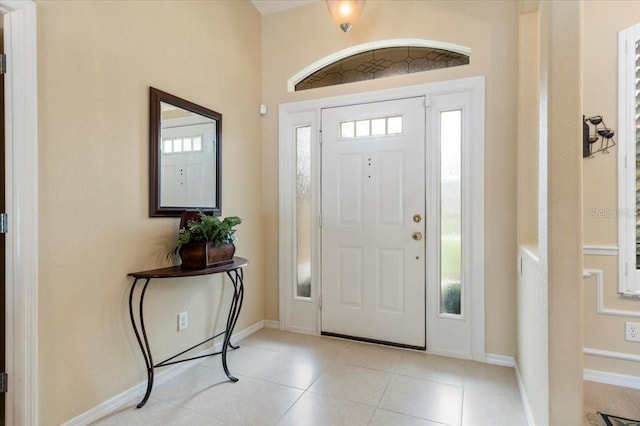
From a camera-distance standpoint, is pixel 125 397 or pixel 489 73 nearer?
pixel 125 397

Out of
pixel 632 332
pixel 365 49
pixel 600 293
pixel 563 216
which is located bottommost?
pixel 632 332

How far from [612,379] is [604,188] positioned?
128 centimetres

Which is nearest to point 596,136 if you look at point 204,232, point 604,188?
point 604,188

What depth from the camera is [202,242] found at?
2254 mm

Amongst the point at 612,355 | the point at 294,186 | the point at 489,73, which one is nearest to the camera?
the point at 612,355

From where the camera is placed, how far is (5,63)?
1581mm

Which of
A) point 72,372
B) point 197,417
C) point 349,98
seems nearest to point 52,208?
point 72,372

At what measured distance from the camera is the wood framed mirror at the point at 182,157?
2.25 m

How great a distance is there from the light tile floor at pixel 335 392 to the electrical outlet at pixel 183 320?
321 mm

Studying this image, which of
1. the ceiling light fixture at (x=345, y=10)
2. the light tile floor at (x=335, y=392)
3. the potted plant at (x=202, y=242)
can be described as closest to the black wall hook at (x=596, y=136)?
the light tile floor at (x=335, y=392)

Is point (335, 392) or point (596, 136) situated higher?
point (596, 136)

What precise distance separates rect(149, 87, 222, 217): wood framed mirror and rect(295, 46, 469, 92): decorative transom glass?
112cm

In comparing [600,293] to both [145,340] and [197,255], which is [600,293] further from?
[145,340]

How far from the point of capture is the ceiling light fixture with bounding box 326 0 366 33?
8.16 ft
